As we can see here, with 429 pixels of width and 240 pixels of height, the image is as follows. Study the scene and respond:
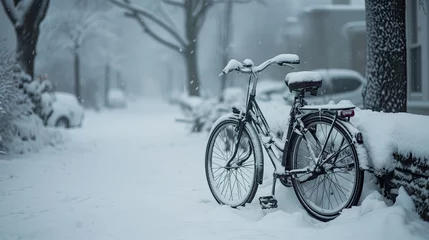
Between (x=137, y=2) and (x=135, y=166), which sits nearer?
(x=135, y=166)

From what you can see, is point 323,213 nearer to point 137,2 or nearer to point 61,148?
point 61,148

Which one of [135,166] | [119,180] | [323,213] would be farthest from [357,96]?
[323,213]

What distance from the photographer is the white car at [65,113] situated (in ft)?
42.2

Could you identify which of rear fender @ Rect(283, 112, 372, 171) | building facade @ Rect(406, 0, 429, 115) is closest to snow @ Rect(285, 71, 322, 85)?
rear fender @ Rect(283, 112, 372, 171)

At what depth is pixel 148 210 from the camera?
3834 mm

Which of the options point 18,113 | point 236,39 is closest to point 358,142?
point 18,113

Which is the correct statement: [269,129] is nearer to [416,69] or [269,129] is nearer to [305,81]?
[305,81]

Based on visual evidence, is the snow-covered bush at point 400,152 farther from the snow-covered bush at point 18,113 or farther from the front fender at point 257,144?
the snow-covered bush at point 18,113

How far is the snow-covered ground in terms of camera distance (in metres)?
2.76

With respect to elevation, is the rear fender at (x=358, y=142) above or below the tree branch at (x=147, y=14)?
below

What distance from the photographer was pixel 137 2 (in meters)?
15.5

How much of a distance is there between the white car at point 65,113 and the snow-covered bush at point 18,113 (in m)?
4.50

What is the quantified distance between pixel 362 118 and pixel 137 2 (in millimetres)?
→ 13790

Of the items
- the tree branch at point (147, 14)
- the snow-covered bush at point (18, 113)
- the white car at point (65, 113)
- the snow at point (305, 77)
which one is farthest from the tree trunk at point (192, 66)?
the snow at point (305, 77)
